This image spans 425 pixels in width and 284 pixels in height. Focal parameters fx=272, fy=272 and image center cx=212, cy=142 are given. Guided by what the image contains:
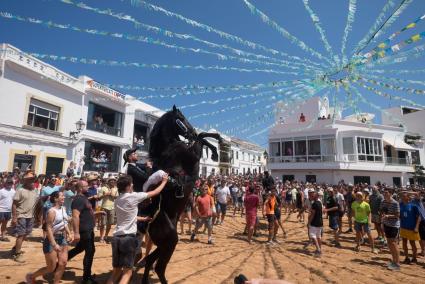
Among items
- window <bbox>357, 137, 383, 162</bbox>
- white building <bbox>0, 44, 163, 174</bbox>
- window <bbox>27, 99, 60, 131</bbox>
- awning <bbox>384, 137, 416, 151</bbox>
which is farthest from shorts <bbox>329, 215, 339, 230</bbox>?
awning <bbox>384, 137, 416, 151</bbox>

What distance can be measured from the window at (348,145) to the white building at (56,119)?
17930 millimetres

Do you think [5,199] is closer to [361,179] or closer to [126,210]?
[126,210]

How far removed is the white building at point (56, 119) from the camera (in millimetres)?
15695

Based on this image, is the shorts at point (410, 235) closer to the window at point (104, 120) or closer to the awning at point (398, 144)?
the window at point (104, 120)

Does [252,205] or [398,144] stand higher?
[398,144]

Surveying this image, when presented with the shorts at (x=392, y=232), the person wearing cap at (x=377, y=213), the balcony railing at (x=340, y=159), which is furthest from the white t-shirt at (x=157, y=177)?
the balcony railing at (x=340, y=159)

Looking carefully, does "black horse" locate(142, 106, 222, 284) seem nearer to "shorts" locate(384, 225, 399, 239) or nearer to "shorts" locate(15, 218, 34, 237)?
"shorts" locate(15, 218, 34, 237)

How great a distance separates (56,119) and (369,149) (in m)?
30.5

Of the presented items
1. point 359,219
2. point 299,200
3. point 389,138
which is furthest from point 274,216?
point 389,138

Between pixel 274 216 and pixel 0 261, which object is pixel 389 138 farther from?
pixel 0 261

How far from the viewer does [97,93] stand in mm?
21734

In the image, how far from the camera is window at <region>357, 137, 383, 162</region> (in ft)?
96.7

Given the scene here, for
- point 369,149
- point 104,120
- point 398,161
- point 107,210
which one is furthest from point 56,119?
point 398,161

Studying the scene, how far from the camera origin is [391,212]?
7.82 m
